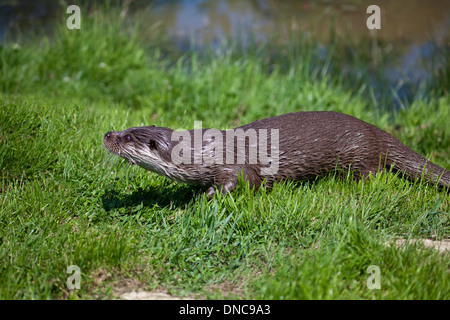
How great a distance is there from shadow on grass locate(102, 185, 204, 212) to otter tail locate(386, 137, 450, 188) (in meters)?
1.40

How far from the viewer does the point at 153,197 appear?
11.4ft

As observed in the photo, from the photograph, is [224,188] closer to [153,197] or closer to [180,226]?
[180,226]

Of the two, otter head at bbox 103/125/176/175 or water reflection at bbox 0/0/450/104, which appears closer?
otter head at bbox 103/125/176/175

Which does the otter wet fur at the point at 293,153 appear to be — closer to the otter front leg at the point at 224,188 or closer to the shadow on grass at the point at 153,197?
the otter front leg at the point at 224,188

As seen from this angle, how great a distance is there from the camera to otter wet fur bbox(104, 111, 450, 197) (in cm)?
330

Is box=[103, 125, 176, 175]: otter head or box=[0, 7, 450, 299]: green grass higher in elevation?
box=[103, 125, 176, 175]: otter head

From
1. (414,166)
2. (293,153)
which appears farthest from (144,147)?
(414,166)

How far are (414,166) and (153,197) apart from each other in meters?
1.85

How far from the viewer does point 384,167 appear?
11.7 feet

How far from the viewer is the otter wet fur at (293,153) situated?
330 cm

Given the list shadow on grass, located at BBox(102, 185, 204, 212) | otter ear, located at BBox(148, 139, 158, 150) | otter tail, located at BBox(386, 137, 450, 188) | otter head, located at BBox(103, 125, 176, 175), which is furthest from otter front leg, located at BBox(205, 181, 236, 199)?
otter tail, located at BBox(386, 137, 450, 188)

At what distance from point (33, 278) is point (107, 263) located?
1.23 feet

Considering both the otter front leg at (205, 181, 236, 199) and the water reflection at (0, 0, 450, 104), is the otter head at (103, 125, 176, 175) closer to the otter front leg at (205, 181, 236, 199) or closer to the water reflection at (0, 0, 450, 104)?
the otter front leg at (205, 181, 236, 199)
